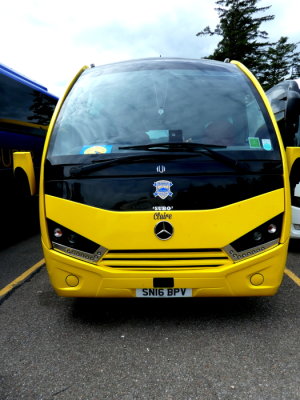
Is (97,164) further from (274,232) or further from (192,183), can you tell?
(274,232)

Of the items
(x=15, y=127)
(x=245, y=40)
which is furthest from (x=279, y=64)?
(x=15, y=127)

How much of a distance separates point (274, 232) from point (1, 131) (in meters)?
4.29

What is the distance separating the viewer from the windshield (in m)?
2.90

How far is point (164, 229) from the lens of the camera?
2.60m

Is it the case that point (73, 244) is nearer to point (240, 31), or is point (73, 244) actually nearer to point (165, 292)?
point (165, 292)

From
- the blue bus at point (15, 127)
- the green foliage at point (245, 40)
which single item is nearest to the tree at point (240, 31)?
the green foliage at point (245, 40)

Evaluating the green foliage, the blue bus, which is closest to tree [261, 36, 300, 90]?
the green foliage

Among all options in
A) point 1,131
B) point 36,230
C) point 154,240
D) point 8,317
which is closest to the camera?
point 154,240

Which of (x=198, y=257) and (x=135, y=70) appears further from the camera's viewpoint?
(x=135, y=70)

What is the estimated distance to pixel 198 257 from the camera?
2656mm

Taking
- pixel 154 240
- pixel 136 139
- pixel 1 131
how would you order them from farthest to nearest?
pixel 1 131, pixel 136 139, pixel 154 240

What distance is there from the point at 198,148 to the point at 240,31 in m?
36.1

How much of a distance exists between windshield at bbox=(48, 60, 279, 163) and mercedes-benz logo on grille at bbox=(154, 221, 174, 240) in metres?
0.62

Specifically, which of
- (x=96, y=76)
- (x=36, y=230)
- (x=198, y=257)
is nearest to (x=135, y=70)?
(x=96, y=76)
